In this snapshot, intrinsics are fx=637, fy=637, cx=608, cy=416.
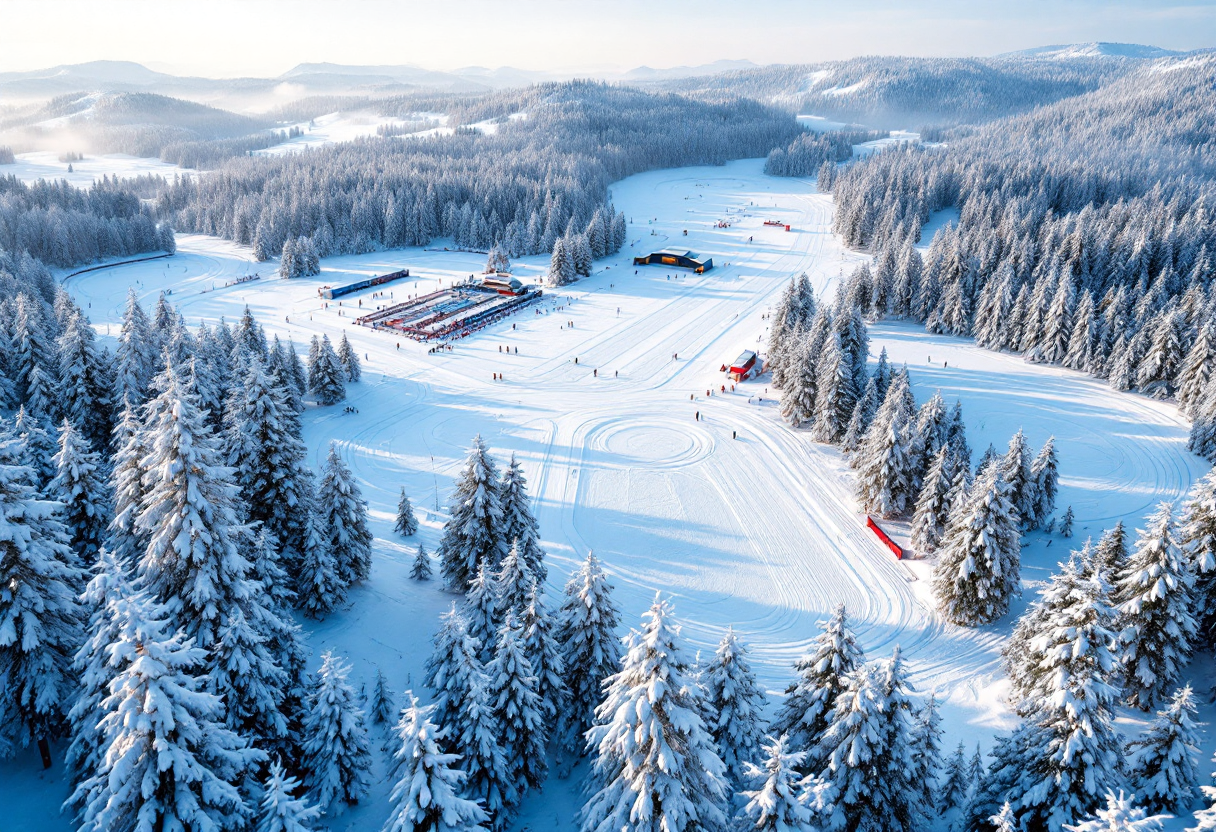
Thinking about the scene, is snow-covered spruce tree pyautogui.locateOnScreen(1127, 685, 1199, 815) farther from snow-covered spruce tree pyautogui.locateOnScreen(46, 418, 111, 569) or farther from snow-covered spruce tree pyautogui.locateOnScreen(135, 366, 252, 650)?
snow-covered spruce tree pyautogui.locateOnScreen(46, 418, 111, 569)

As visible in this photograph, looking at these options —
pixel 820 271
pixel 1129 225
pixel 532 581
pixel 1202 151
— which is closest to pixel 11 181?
pixel 820 271

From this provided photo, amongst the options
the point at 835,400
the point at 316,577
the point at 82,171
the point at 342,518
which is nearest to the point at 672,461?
the point at 835,400

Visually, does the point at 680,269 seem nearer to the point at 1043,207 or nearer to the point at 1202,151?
the point at 1043,207

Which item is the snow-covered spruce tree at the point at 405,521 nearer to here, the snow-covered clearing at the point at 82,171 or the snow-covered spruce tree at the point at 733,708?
the snow-covered spruce tree at the point at 733,708

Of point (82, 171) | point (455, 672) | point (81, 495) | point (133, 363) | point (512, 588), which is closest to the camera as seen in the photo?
point (455, 672)

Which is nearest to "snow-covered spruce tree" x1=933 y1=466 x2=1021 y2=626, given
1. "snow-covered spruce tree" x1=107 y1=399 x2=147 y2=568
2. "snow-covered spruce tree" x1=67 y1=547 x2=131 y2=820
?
"snow-covered spruce tree" x1=67 y1=547 x2=131 y2=820

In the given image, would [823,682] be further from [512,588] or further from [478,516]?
[478,516]
